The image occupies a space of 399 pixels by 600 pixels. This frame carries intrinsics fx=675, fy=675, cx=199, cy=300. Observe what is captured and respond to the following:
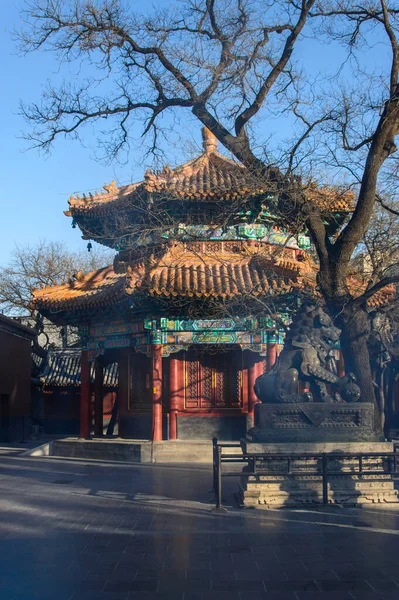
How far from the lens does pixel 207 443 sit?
16359 mm

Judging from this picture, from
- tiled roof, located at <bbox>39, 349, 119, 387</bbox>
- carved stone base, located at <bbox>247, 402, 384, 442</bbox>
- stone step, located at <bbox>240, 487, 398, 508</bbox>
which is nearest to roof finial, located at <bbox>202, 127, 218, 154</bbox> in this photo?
carved stone base, located at <bbox>247, 402, 384, 442</bbox>

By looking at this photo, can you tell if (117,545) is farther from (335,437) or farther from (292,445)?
(335,437)

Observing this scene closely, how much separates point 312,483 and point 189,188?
902cm

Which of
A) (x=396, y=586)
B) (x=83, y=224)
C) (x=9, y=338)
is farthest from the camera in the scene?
(x=9, y=338)

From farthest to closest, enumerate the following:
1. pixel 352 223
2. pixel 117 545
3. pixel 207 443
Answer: pixel 207 443 → pixel 352 223 → pixel 117 545

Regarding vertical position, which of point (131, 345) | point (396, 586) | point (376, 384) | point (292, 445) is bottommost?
point (396, 586)

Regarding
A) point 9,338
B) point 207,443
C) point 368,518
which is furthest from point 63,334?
point 368,518

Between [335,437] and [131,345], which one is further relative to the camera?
[131,345]

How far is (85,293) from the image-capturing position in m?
18.1

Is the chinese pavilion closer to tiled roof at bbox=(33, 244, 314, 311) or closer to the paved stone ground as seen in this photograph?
tiled roof at bbox=(33, 244, 314, 311)

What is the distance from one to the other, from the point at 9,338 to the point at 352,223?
721 inches

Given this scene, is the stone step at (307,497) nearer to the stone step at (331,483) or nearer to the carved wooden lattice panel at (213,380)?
the stone step at (331,483)

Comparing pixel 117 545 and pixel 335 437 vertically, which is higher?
pixel 335 437

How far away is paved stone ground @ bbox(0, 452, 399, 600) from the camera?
5.72 metres
